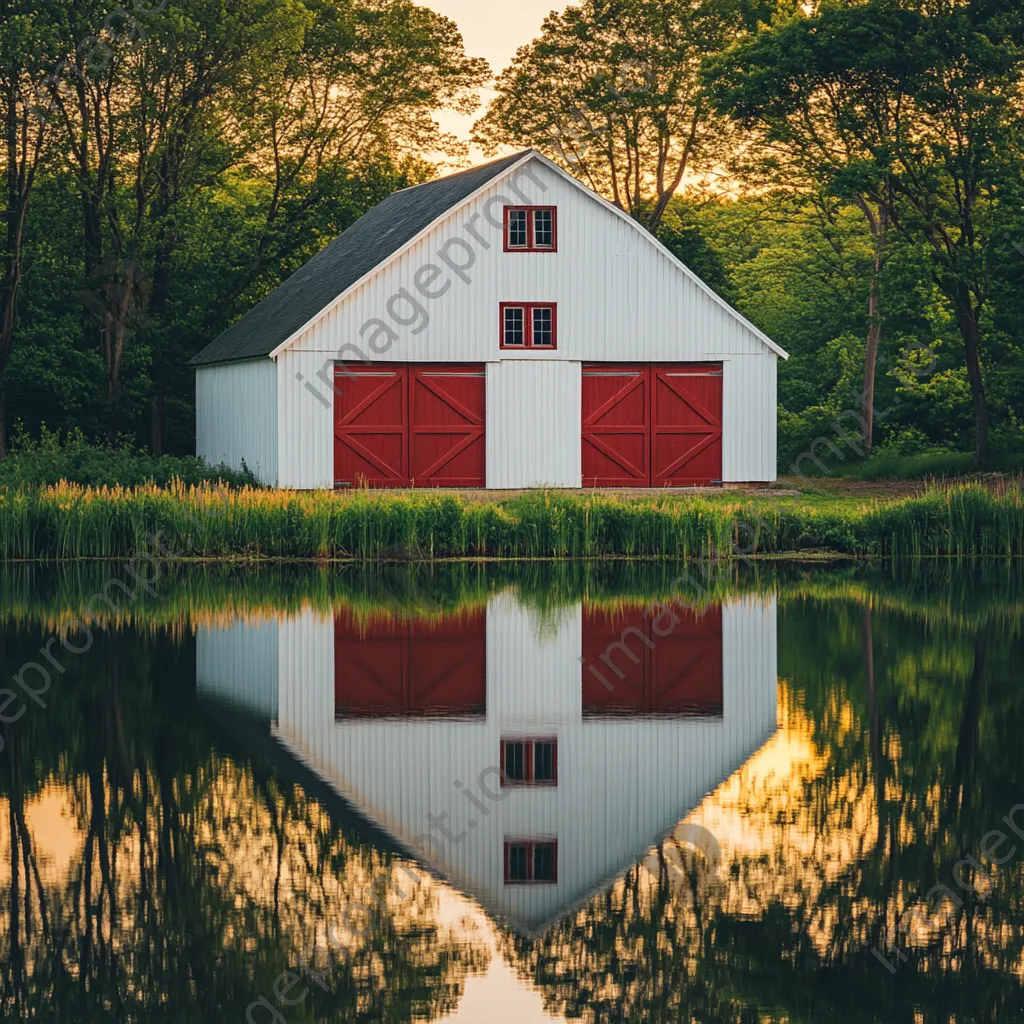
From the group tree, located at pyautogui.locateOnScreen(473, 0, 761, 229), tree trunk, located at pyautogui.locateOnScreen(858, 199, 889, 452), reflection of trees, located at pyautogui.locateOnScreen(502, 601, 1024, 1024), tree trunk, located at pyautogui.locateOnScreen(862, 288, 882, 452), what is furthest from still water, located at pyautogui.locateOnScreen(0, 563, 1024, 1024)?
tree, located at pyautogui.locateOnScreen(473, 0, 761, 229)

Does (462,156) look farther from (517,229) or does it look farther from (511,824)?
(511,824)

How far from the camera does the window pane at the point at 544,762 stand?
10930mm

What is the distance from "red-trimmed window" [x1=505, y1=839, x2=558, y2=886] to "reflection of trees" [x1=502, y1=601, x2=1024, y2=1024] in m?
0.42

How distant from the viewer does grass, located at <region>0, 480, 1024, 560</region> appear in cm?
2662

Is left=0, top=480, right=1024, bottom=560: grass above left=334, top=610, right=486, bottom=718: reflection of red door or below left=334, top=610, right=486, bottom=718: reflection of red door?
above

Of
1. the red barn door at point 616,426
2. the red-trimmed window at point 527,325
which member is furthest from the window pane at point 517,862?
the red-trimmed window at point 527,325

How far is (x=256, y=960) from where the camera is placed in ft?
24.3

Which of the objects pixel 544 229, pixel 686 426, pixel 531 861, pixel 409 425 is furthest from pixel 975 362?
pixel 531 861

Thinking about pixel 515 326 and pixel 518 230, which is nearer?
pixel 518 230

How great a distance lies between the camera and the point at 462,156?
51531mm

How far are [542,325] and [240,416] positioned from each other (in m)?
6.80

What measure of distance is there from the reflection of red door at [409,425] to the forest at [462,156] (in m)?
8.69

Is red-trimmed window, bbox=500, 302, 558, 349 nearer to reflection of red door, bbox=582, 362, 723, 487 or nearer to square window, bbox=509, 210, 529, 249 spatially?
reflection of red door, bbox=582, 362, 723, 487

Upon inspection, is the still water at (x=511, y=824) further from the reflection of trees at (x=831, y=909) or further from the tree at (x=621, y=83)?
the tree at (x=621, y=83)
